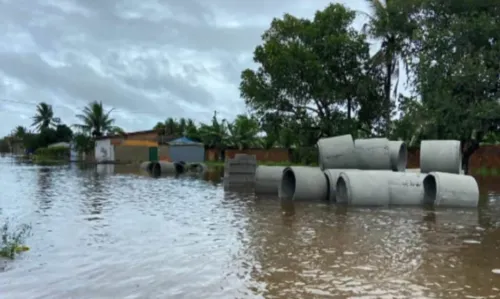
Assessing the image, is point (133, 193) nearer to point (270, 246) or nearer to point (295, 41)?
point (270, 246)

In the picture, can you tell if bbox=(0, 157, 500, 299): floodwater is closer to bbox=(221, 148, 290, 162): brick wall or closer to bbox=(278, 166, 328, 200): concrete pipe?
bbox=(278, 166, 328, 200): concrete pipe

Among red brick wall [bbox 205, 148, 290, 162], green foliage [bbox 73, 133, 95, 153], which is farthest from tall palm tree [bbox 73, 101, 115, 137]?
red brick wall [bbox 205, 148, 290, 162]

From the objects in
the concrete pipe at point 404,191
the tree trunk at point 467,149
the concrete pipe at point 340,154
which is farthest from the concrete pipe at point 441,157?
the tree trunk at point 467,149

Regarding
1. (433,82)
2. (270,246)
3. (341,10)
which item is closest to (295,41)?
(341,10)

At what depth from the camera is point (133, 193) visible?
15648 mm

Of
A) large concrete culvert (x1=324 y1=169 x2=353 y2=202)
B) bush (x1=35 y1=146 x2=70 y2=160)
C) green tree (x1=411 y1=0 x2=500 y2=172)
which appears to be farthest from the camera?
bush (x1=35 y1=146 x2=70 y2=160)

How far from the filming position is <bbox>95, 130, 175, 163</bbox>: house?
48062mm

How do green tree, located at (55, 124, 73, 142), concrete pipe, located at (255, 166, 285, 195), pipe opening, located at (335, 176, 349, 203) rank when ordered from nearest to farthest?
1. pipe opening, located at (335, 176, 349, 203)
2. concrete pipe, located at (255, 166, 285, 195)
3. green tree, located at (55, 124, 73, 142)

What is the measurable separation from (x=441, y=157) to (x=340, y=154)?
2638 millimetres

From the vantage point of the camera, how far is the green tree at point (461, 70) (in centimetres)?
1582

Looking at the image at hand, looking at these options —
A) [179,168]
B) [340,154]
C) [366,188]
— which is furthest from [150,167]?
[366,188]

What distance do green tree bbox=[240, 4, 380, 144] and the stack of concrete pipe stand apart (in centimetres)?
1211

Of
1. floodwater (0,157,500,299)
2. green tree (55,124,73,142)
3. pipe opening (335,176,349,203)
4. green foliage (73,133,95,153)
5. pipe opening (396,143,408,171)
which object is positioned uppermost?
green tree (55,124,73,142)

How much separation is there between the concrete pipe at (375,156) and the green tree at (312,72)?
41.4 feet
